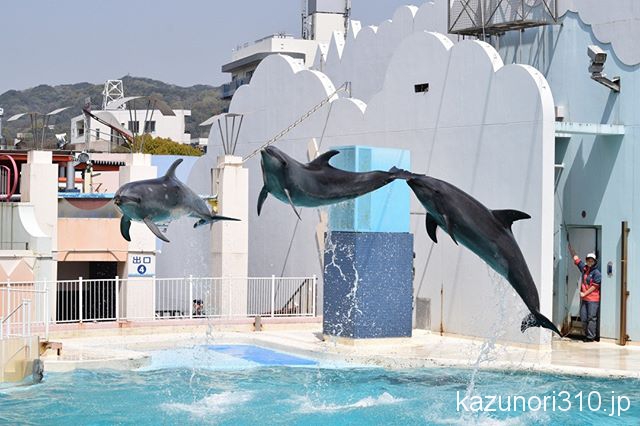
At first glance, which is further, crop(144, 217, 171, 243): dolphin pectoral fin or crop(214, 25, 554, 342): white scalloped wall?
crop(214, 25, 554, 342): white scalloped wall

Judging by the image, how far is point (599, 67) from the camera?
1995 centimetres

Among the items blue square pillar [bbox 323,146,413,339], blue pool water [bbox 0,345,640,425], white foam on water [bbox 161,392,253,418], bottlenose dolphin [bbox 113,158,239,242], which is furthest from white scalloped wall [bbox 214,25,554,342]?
bottlenose dolphin [bbox 113,158,239,242]

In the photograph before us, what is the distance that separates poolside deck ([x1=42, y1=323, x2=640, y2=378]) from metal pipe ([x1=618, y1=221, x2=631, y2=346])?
10.4 inches

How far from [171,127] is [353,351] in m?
76.4

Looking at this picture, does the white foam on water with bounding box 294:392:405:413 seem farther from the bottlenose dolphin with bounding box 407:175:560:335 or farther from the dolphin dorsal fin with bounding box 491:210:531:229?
the dolphin dorsal fin with bounding box 491:210:531:229

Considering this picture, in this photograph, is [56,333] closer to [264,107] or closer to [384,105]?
[384,105]

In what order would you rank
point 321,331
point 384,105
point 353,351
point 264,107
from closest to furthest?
point 353,351 → point 321,331 → point 384,105 → point 264,107

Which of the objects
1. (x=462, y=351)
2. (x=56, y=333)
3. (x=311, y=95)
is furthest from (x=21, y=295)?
(x=311, y=95)

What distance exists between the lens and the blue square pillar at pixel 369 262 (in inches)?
766

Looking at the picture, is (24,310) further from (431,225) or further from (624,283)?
(624,283)

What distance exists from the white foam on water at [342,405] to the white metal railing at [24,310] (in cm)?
438

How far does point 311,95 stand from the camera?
26.4m

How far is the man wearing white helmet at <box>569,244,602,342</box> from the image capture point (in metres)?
20.0
